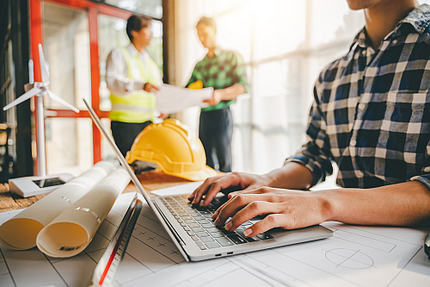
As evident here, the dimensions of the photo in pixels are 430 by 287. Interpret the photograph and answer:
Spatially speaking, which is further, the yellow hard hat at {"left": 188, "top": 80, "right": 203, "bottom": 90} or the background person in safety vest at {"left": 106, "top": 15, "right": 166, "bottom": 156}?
the yellow hard hat at {"left": 188, "top": 80, "right": 203, "bottom": 90}

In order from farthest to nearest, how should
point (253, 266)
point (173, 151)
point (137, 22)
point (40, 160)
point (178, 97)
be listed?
point (137, 22)
point (178, 97)
point (173, 151)
point (40, 160)
point (253, 266)

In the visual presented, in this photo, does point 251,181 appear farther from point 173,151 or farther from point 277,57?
point 277,57

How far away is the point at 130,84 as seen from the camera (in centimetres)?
209

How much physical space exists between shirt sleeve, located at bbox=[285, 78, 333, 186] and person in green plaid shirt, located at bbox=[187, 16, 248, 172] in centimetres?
117

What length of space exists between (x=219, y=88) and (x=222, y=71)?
0.14 meters

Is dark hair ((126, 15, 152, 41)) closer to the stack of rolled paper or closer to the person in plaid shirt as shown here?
the person in plaid shirt

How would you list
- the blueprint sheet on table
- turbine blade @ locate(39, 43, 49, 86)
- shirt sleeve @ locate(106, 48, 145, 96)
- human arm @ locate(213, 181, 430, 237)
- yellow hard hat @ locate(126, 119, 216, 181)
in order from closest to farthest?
the blueprint sheet on table, human arm @ locate(213, 181, 430, 237), turbine blade @ locate(39, 43, 49, 86), yellow hard hat @ locate(126, 119, 216, 181), shirt sleeve @ locate(106, 48, 145, 96)

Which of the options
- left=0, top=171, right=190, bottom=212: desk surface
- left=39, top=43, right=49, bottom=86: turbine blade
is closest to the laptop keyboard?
left=0, top=171, right=190, bottom=212: desk surface

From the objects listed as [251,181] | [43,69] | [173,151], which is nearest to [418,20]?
[251,181]

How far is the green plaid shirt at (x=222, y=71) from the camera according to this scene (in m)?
2.10

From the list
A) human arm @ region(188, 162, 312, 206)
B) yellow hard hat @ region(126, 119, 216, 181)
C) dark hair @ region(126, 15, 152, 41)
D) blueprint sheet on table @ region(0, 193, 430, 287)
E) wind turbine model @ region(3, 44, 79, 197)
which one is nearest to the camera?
blueprint sheet on table @ region(0, 193, 430, 287)

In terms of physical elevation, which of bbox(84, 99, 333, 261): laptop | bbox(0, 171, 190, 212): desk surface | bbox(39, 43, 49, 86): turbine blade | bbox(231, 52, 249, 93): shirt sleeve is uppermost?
bbox(231, 52, 249, 93): shirt sleeve

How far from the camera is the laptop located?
0.35m

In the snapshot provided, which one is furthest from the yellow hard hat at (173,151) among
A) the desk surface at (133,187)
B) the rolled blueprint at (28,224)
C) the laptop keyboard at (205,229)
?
the rolled blueprint at (28,224)
